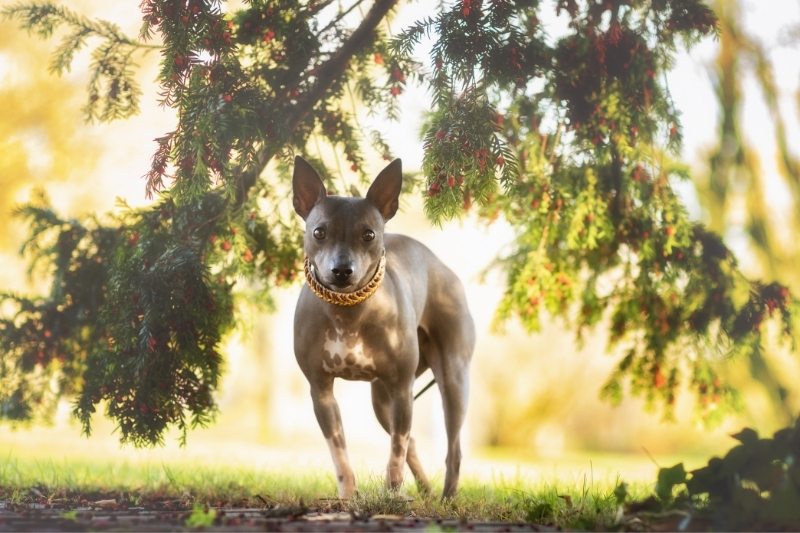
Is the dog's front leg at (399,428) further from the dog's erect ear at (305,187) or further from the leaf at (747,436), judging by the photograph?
the leaf at (747,436)

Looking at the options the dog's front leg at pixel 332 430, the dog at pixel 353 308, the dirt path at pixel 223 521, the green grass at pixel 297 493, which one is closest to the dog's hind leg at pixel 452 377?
the green grass at pixel 297 493

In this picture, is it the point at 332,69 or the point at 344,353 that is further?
the point at 332,69

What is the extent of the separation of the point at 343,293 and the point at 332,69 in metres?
1.44

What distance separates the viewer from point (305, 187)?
372 centimetres

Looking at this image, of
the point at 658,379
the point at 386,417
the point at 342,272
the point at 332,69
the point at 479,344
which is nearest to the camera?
the point at 342,272

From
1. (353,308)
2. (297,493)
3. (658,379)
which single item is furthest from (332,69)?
(658,379)

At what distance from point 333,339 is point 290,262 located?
1.21 m

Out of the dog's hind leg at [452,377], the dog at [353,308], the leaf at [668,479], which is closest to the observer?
the leaf at [668,479]

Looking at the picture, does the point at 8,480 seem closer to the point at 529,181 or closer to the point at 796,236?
the point at 529,181

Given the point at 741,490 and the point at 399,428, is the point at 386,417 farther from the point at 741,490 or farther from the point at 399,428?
the point at 741,490

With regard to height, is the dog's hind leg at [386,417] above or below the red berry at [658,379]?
below

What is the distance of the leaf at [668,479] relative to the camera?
3143mm

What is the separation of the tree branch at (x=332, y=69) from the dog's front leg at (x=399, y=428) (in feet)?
4.30

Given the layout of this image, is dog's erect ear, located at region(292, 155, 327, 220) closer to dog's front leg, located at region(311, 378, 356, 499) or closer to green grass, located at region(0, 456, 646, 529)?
dog's front leg, located at region(311, 378, 356, 499)
